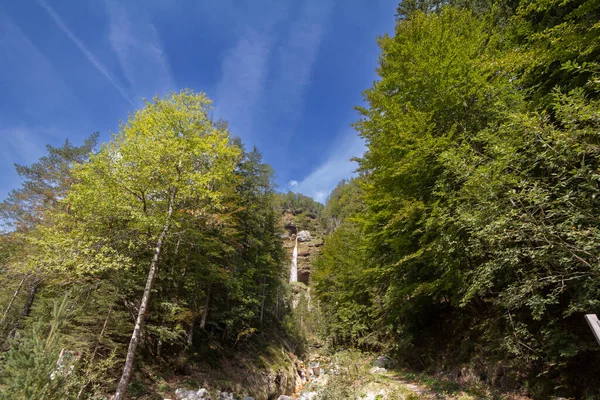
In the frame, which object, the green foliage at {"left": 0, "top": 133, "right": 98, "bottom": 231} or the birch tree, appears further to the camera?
the green foliage at {"left": 0, "top": 133, "right": 98, "bottom": 231}

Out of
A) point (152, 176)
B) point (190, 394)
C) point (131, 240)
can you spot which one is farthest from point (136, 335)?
point (152, 176)

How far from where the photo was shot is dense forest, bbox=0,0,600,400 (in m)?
4.71

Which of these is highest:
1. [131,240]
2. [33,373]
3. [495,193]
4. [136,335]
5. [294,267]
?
[294,267]

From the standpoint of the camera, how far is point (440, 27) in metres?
10.5

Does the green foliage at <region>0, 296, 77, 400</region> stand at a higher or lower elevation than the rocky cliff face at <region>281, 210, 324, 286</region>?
lower

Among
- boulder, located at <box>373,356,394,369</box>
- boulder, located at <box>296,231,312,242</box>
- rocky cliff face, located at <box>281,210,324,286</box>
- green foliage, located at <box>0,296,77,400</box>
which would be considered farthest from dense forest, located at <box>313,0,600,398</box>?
boulder, located at <box>296,231,312,242</box>

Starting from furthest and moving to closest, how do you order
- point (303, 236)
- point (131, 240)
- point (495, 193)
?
point (303, 236), point (131, 240), point (495, 193)

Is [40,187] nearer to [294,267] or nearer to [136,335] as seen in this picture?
[136,335]

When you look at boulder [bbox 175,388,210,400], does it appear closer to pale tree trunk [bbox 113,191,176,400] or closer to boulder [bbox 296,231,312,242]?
pale tree trunk [bbox 113,191,176,400]

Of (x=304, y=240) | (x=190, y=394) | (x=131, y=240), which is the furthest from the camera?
(x=304, y=240)

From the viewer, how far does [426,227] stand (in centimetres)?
773

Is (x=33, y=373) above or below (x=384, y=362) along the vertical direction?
above

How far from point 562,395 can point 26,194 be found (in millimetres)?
29017

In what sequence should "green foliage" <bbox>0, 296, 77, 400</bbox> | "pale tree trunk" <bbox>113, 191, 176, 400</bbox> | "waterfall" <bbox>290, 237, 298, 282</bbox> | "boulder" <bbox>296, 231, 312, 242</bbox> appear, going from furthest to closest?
"boulder" <bbox>296, 231, 312, 242</bbox>, "waterfall" <bbox>290, 237, 298, 282</bbox>, "pale tree trunk" <bbox>113, 191, 176, 400</bbox>, "green foliage" <bbox>0, 296, 77, 400</bbox>
